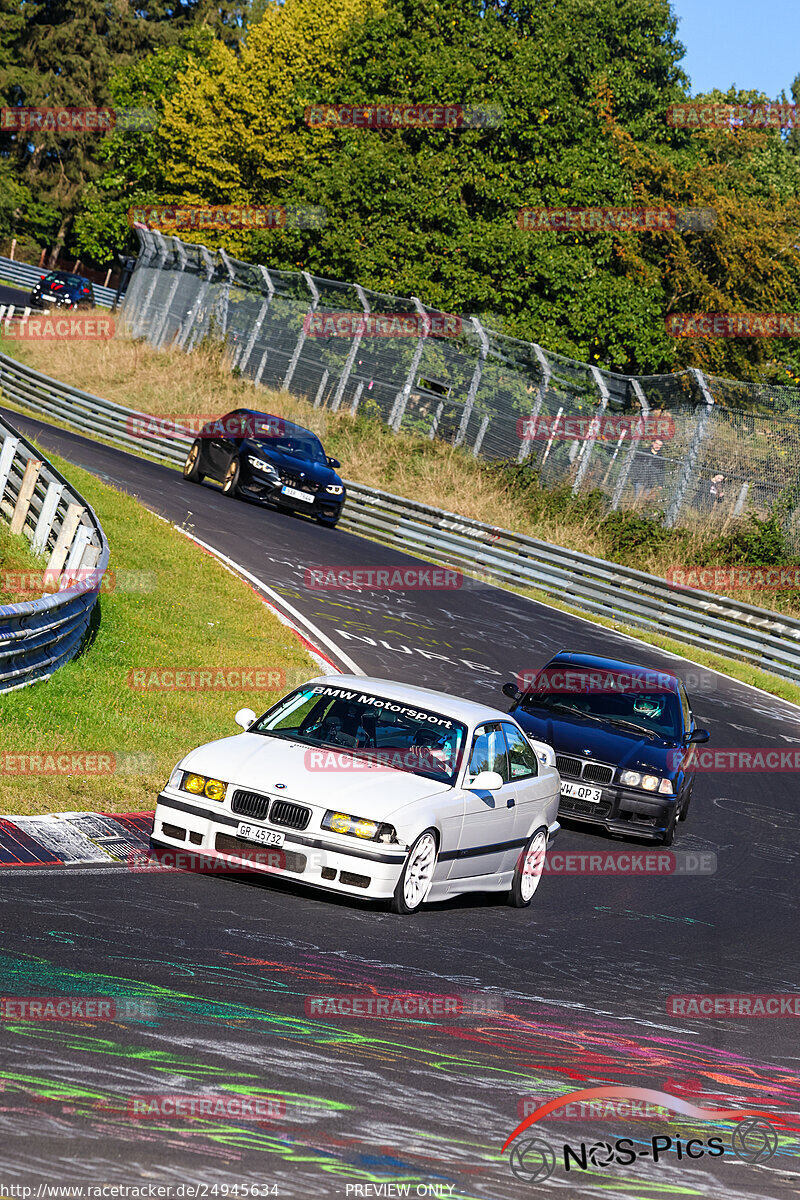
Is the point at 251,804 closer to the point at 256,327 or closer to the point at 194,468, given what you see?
the point at 194,468

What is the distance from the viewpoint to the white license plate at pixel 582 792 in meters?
12.9

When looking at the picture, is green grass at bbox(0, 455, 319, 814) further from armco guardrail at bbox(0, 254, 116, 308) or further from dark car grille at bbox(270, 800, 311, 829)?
armco guardrail at bbox(0, 254, 116, 308)

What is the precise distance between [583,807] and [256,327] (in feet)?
87.8

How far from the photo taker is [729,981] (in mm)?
9125

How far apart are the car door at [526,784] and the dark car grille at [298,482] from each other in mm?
16714

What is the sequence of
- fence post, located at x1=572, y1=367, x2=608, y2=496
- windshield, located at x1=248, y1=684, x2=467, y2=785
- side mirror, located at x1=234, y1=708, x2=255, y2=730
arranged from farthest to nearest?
fence post, located at x1=572, y1=367, x2=608, y2=496 < side mirror, located at x1=234, y1=708, x2=255, y2=730 < windshield, located at x1=248, y1=684, x2=467, y2=785

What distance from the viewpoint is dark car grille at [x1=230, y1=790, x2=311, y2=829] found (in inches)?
337

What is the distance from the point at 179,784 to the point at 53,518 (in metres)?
8.39

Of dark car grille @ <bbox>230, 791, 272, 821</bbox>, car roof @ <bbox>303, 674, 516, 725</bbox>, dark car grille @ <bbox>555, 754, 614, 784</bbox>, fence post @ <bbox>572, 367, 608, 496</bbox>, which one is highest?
fence post @ <bbox>572, 367, 608, 496</bbox>

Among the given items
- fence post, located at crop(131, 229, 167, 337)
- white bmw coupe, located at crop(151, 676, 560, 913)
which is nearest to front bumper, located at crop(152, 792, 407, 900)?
white bmw coupe, located at crop(151, 676, 560, 913)

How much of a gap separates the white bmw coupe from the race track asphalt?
0.94 feet

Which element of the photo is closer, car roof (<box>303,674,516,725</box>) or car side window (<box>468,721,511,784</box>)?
car side window (<box>468,721,511,784</box>)

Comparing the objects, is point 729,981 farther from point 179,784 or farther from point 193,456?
point 193,456

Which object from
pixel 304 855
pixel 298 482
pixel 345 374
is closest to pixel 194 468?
pixel 298 482
